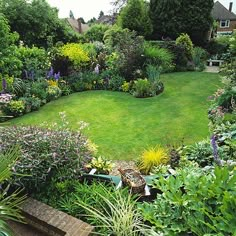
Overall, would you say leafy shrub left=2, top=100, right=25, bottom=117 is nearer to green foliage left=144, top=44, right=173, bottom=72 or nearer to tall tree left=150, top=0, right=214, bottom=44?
green foliage left=144, top=44, right=173, bottom=72

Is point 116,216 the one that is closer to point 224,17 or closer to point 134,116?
point 134,116

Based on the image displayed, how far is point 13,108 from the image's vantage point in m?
8.23

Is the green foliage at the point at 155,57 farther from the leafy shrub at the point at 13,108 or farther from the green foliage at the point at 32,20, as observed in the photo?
the leafy shrub at the point at 13,108

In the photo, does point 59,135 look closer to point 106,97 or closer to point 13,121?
point 13,121

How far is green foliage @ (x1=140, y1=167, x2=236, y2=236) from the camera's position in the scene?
2.19 m

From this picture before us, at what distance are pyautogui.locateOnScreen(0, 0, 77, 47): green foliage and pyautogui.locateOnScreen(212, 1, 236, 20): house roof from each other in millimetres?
26860

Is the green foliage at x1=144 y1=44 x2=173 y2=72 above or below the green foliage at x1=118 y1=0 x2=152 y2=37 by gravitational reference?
below

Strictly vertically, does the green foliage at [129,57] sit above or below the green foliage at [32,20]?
below

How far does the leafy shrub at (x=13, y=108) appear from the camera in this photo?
821 cm

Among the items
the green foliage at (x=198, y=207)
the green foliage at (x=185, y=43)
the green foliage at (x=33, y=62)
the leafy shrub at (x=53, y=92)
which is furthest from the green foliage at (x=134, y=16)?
the green foliage at (x=198, y=207)

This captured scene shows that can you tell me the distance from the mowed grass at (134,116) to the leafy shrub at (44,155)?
1.68 m

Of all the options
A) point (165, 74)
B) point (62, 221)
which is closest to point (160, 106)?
point (165, 74)

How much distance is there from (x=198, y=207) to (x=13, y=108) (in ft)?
23.1

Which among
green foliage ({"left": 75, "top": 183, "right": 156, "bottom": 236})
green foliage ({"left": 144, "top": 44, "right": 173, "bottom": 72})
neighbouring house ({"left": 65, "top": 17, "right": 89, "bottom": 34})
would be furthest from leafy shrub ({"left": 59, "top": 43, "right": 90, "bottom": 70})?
neighbouring house ({"left": 65, "top": 17, "right": 89, "bottom": 34})
